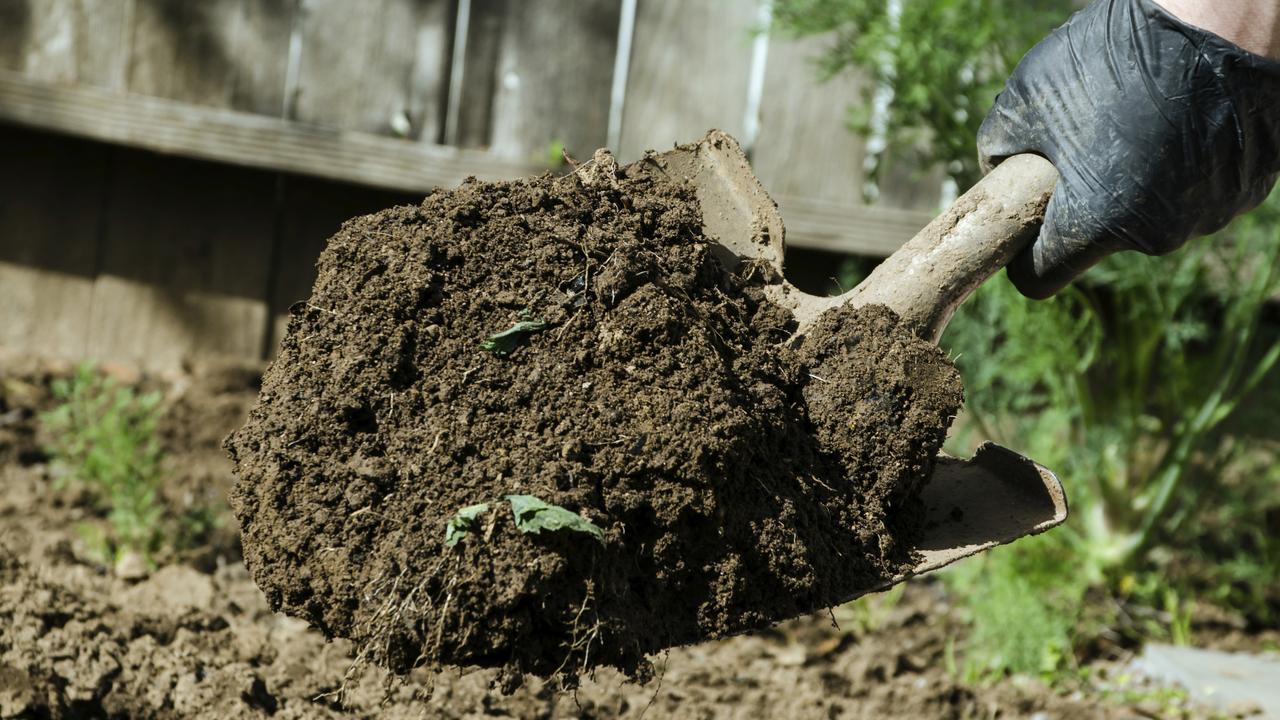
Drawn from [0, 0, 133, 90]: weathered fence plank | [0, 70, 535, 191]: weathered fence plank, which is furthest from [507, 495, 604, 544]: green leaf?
[0, 0, 133, 90]: weathered fence plank

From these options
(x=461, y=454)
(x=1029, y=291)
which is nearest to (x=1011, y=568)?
(x=1029, y=291)

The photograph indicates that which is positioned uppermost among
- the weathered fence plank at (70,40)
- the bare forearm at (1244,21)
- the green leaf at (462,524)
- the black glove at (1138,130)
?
the weathered fence plank at (70,40)

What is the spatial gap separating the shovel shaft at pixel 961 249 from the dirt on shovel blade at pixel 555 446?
10cm

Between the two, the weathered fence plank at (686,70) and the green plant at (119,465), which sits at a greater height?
the weathered fence plank at (686,70)

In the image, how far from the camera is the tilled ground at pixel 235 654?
6.67 feet

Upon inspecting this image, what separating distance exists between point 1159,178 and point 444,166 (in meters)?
2.39

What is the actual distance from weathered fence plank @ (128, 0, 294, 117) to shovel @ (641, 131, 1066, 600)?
2159mm

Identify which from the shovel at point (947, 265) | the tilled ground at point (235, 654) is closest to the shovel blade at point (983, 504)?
the shovel at point (947, 265)

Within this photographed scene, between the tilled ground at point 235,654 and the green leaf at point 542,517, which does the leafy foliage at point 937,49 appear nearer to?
the tilled ground at point 235,654

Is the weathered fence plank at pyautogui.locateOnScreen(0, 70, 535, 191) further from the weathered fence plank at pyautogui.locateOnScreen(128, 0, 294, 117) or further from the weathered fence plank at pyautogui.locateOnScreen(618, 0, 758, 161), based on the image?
the weathered fence plank at pyautogui.locateOnScreen(618, 0, 758, 161)

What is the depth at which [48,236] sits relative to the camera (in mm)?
3752

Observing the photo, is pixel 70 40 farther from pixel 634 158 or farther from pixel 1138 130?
pixel 1138 130

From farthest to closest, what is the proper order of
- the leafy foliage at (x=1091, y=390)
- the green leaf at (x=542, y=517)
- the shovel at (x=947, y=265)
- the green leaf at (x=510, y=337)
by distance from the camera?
the leafy foliage at (x=1091, y=390) < the shovel at (x=947, y=265) < the green leaf at (x=510, y=337) < the green leaf at (x=542, y=517)

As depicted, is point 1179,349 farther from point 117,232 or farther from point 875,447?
point 117,232
